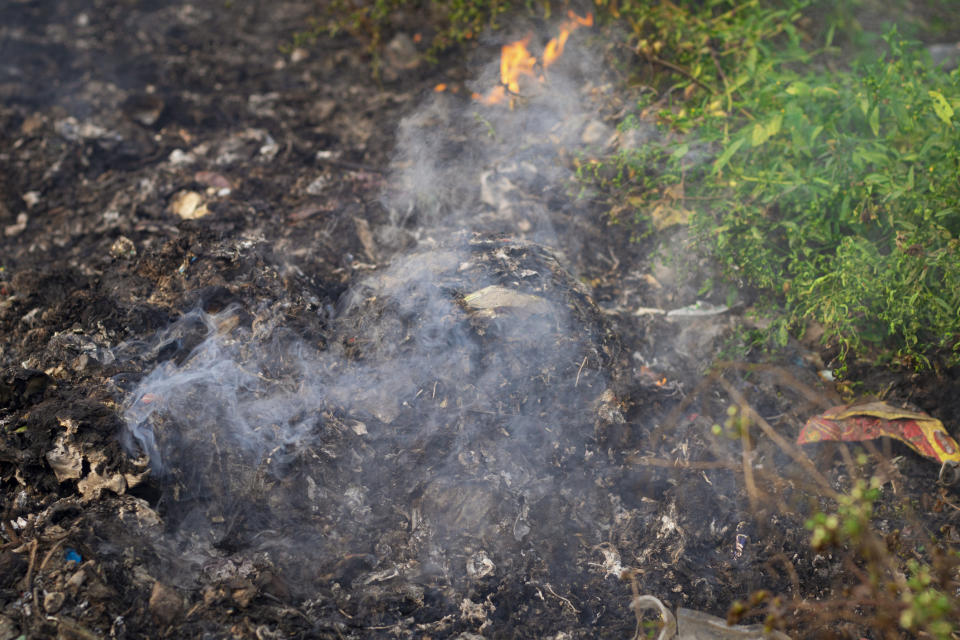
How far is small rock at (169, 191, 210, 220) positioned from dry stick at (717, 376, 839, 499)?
3727 millimetres

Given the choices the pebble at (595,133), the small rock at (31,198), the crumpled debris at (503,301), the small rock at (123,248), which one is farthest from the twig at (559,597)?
the small rock at (31,198)

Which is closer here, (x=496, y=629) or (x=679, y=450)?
(x=496, y=629)

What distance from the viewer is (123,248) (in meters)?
3.98

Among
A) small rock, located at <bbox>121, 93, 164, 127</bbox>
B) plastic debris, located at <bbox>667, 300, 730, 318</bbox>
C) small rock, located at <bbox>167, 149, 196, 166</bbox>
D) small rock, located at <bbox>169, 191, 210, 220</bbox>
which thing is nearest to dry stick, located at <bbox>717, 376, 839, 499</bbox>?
plastic debris, located at <bbox>667, 300, 730, 318</bbox>

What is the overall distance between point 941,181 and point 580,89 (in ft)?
8.38

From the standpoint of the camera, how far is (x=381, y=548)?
9.39 ft

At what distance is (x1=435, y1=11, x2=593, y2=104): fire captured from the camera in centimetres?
480

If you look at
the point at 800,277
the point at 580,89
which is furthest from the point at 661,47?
the point at 800,277

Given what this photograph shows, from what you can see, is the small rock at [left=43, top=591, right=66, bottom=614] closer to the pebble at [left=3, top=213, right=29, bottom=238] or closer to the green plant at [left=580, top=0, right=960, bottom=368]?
the pebble at [left=3, top=213, right=29, bottom=238]

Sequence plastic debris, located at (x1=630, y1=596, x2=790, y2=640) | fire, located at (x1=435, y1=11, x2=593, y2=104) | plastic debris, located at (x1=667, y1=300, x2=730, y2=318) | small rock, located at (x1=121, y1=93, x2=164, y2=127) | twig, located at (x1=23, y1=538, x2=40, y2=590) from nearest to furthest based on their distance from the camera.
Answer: twig, located at (x1=23, y1=538, x2=40, y2=590) < plastic debris, located at (x1=630, y1=596, x2=790, y2=640) < plastic debris, located at (x1=667, y1=300, x2=730, y2=318) < fire, located at (x1=435, y1=11, x2=593, y2=104) < small rock, located at (x1=121, y1=93, x2=164, y2=127)

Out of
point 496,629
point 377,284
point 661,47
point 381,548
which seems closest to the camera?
point 496,629

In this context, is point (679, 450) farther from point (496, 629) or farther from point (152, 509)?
point (152, 509)

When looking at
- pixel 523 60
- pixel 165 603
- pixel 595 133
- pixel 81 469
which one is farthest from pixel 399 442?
pixel 523 60

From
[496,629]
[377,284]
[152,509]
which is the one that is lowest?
[496,629]
